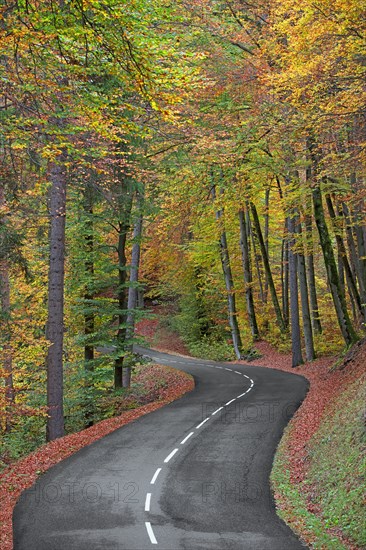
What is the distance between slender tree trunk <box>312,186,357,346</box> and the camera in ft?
74.0

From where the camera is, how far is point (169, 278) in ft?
151

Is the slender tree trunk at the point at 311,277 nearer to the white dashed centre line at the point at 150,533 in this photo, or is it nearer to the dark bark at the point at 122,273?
the dark bark at the point at 122,273

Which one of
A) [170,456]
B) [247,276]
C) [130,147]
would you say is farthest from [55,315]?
[247,276]

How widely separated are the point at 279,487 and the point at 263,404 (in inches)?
328

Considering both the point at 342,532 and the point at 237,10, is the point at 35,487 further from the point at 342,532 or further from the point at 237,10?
the point at 237,10

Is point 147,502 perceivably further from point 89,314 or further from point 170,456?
point 89,314

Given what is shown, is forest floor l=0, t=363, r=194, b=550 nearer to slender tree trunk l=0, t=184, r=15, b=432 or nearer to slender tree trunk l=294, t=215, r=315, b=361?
slender tree trunk l=0, t=184, r=15, b=432

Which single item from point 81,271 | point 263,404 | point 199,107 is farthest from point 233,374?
point 199,107

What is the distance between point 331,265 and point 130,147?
44.6 ft

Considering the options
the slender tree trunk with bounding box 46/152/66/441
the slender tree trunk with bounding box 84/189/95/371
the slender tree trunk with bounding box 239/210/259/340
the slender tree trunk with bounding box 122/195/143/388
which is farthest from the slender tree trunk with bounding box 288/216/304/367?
the slender tree trunk with bounding box 46/152/66/441

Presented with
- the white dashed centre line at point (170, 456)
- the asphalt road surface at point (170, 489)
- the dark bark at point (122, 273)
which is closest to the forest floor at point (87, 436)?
the asphalt road surface at point (170, 489)

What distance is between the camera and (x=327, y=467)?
1220 centimetres

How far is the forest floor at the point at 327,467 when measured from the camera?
9.66 metres

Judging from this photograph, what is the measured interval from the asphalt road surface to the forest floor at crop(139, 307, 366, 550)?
1.25ft
